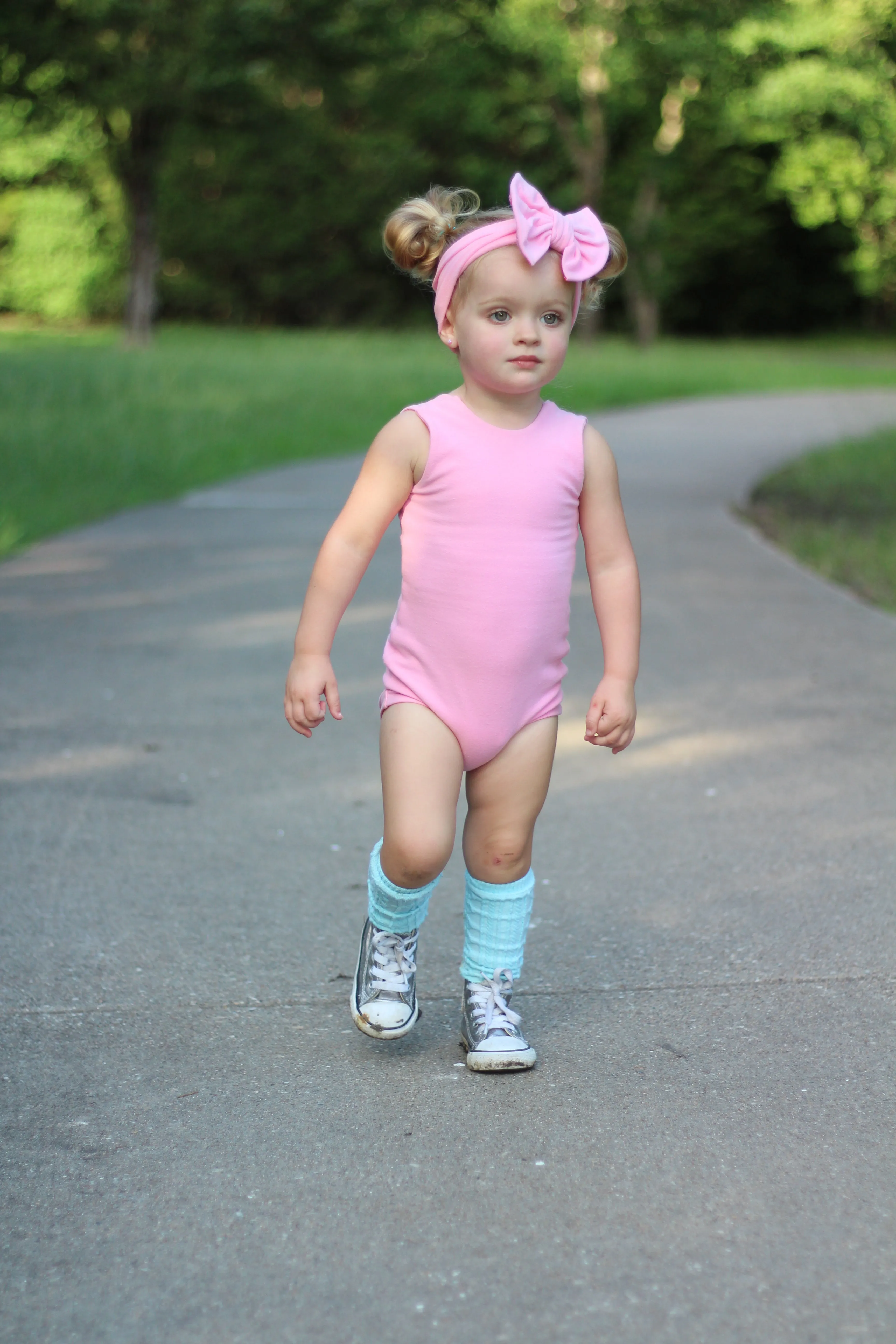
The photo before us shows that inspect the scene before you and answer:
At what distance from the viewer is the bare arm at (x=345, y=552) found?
109 inches

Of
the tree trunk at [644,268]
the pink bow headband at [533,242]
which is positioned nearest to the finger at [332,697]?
the pink bow headband at [533,242]

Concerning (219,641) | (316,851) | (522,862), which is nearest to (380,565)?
(219,641)

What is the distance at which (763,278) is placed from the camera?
55.4 metres

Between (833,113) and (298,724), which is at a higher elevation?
(833,113)

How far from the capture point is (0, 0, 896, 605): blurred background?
15680 millimetres

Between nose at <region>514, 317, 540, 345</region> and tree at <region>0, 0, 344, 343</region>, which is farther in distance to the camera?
tree at <region>0, 0, 344, 343</region>

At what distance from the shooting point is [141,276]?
103 feet

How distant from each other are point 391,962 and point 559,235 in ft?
4.41

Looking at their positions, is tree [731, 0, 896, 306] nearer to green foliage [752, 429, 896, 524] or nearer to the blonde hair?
green foliage [752, 429, 896, 524]

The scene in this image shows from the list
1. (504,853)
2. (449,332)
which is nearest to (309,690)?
(504,853)

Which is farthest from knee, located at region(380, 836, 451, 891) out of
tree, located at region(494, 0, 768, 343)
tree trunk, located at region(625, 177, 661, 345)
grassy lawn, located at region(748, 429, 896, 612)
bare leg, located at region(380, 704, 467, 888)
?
tree trunk, located at region(625, 177, 661, 345)

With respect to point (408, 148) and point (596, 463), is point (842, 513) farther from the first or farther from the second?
point (408, 148)

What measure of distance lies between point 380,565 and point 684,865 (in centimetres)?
485

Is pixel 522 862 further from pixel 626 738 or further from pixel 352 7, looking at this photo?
pixel 352 7
